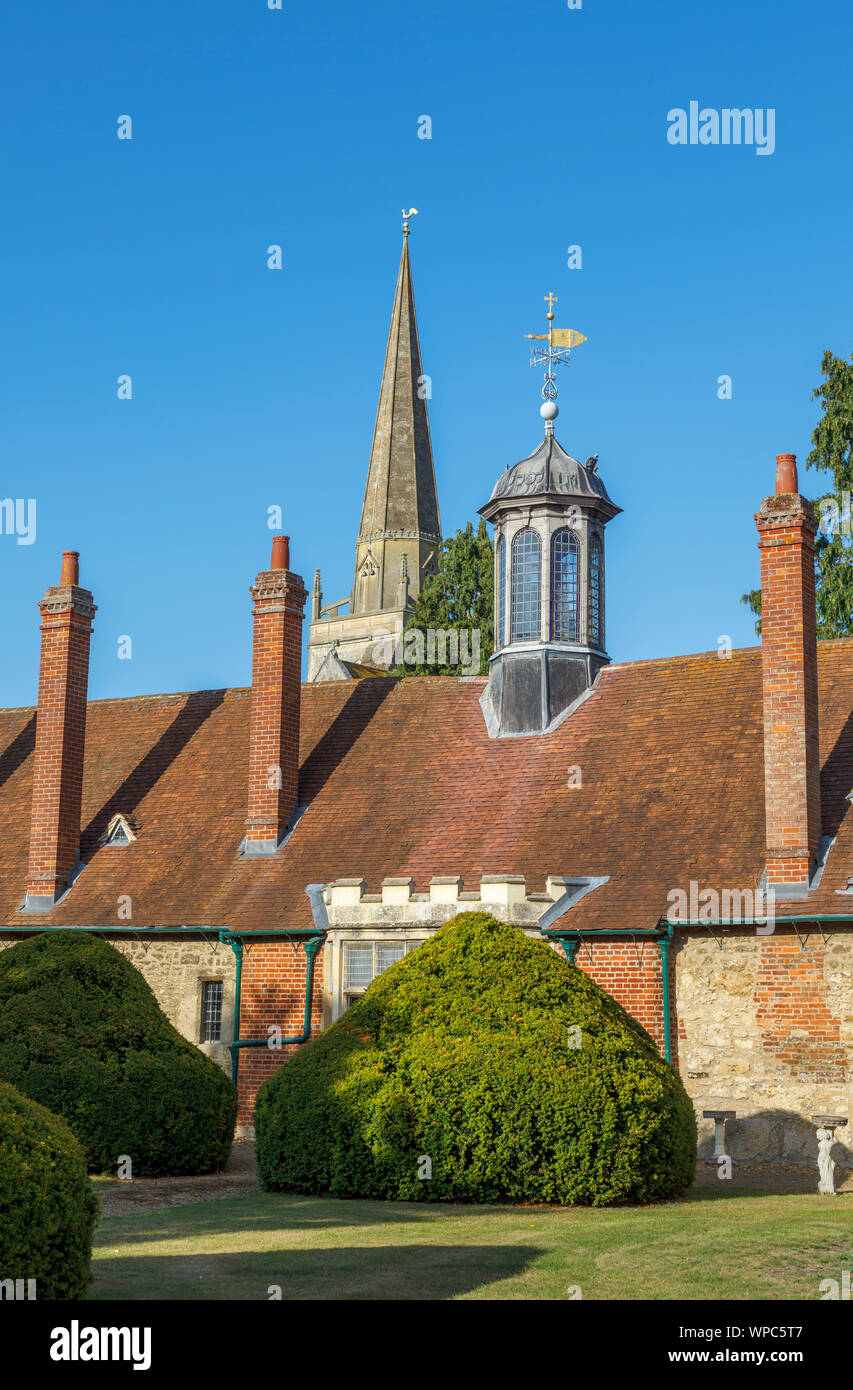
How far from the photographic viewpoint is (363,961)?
61.9 ft

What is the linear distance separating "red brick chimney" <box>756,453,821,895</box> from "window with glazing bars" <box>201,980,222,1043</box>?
8.11 metres

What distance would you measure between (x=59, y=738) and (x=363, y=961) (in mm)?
7365

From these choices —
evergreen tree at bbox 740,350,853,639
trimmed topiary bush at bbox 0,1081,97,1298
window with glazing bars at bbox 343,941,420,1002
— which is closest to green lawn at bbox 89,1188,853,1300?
trimmed topiary bush at bbox 0,1081,97,1298

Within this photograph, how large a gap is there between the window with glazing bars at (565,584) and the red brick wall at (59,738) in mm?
7796

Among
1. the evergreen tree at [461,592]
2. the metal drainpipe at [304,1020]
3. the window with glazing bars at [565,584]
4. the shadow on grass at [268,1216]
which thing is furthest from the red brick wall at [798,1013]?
the evergreen tree at [461,592]

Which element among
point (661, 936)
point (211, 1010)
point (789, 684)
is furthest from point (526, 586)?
point (211, 1010)

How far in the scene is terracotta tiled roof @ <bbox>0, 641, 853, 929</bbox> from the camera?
18766 mm

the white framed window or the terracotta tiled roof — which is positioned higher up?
the terracotta tiled roof

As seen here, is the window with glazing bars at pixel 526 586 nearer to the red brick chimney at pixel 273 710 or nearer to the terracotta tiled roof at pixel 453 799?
the terracotta tiled roof at pixel 453 799

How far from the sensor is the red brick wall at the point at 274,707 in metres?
22.0

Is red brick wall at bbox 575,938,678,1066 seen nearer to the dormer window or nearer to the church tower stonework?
the dormer window

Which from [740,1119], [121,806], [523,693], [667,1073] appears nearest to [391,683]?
[523,693]

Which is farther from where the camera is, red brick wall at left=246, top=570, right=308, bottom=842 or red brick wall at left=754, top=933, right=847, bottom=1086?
red brick wall at left=246, top=570, right=308, bottom=842
